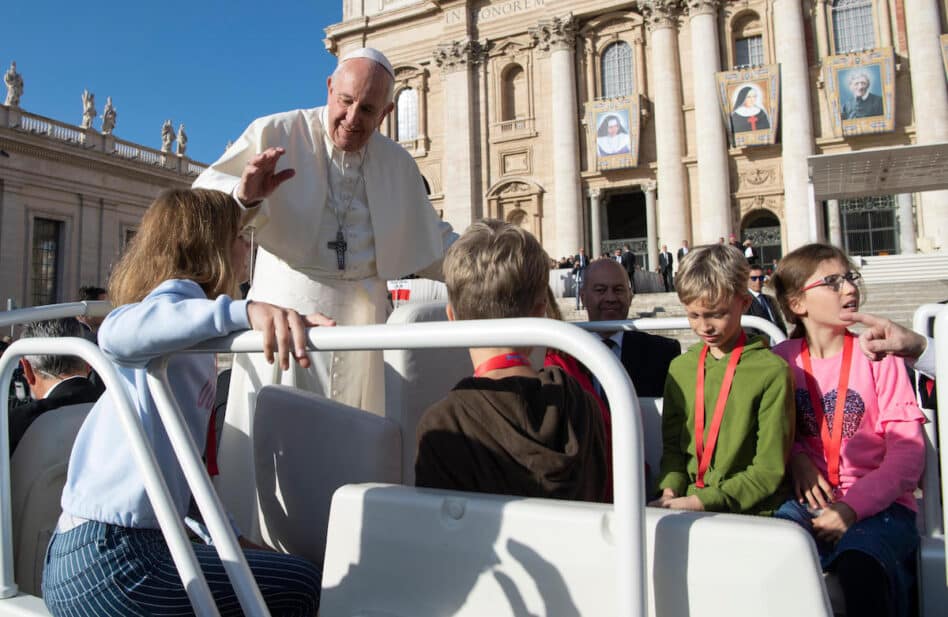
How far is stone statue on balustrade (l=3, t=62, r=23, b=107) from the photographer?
2448 centimetres

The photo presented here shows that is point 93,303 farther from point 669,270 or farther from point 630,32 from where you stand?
point 630,32

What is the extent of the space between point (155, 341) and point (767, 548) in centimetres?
117

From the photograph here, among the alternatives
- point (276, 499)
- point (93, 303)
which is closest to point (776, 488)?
point (276, 499)

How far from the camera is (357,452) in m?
1.85

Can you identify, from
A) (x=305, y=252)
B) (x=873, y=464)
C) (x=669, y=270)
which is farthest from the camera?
(x=669, y=270)

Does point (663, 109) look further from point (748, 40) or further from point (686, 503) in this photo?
point (686, 503)

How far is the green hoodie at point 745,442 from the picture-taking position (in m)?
1.77

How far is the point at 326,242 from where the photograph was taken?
3.09 metres

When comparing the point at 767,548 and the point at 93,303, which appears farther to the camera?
the point at 93,303

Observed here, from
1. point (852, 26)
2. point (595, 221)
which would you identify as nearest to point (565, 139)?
point (595, 221)

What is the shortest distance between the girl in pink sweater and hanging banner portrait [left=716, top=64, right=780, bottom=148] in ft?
66.5

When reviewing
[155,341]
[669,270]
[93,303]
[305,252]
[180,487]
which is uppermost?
[669,270]

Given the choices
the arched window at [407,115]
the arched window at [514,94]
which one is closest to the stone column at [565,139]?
the arched window at [514,94]

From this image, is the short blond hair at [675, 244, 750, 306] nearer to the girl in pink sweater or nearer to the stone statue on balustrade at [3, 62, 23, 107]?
the girl in pink sweater
